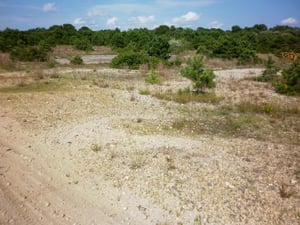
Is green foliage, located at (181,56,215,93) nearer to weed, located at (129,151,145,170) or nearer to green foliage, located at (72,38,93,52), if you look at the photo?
weed, located at (129,151,145,170)

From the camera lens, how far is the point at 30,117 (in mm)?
7172

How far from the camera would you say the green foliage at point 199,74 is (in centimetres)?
1062

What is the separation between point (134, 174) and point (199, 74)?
7324mm

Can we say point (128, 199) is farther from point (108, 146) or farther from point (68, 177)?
point (108, 146)

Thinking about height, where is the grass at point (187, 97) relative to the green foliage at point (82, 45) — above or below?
below

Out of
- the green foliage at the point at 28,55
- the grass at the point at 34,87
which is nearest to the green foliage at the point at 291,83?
the grass at the point at 34,87

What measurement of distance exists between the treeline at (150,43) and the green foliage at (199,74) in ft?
32.3

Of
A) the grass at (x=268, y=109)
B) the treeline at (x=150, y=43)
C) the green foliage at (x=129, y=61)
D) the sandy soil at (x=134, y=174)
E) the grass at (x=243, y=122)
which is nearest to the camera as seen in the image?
the sandy soil at (x=134, y=174)

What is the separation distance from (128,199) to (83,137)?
2.63m

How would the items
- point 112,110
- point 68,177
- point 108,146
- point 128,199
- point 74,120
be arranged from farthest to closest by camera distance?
point 112,110
point 74,120
point 108,146
point 68,177
point 128,199

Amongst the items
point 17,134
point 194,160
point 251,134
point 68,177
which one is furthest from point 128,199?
point 251,134

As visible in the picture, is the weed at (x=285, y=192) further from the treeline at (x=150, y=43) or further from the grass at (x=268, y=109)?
the treeline at (x=150, y=43)

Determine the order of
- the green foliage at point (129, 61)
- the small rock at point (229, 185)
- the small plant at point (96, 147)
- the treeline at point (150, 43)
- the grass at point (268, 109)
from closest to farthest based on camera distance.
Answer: the small rock at point (229, 185), the small plant at point (96, 147), the grass at point (268, 109), the green foliage at point (129, 61), the treeline at point (150, 43)

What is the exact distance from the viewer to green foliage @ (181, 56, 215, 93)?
10617 millimetres
